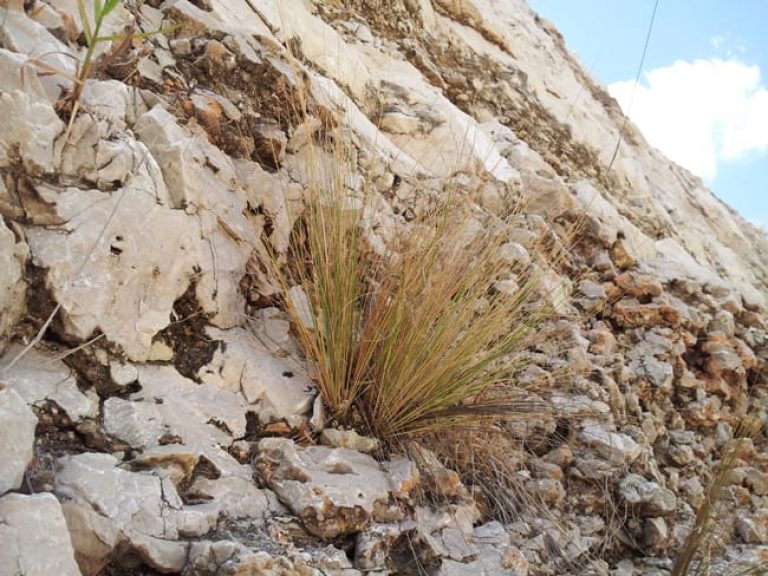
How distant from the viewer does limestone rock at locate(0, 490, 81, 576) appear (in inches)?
29.8

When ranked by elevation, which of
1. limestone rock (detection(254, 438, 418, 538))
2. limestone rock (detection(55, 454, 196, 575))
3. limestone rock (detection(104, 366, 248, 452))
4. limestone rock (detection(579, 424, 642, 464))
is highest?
limestone rock (detection(579, 424, 642, 464))

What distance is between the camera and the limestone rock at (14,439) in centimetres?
83

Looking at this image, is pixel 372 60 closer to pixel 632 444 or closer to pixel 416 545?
pixel 632 444

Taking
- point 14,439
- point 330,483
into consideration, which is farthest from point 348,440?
point 14,439

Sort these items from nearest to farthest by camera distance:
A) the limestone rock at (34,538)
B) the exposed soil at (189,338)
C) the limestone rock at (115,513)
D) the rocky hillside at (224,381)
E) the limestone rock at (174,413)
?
the limestone rock at (34,538)
the limestone rock at (115,513)
the rocky hillside at (224,381)
the limestone rock at (174,413)
the exposed soil at (189,338)

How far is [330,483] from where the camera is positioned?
1211 mm

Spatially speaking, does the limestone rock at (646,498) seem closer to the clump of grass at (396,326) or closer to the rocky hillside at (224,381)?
the rocky hillside at (224,381)

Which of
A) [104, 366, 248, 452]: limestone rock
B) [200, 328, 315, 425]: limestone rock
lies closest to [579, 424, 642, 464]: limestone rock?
[200, 328, 315, 425]: limestone rock

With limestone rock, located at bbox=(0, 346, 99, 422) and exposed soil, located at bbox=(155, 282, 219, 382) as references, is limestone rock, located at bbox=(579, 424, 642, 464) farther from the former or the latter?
limestone rock, located at bbox=(0, 346, 99, 422)

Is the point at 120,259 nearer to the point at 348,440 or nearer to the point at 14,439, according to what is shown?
the point at 14,439

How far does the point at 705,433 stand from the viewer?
2.69m

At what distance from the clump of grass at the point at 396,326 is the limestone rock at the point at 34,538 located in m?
0.67

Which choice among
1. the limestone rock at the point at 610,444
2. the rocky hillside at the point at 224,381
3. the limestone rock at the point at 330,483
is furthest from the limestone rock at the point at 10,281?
the limestone rock at the point at 610,444

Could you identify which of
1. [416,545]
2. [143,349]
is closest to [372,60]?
[143,349]
